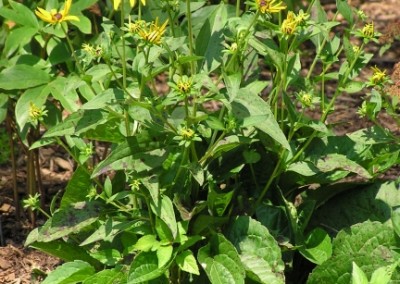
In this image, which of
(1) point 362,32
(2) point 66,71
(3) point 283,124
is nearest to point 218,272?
(3) point 283,124

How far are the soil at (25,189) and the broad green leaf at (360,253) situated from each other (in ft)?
1.34

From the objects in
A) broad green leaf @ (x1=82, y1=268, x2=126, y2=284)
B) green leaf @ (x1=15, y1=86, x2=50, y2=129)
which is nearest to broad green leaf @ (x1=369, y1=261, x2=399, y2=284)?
A: broad green leaf @ (x1=82, y1=268, x2=126, y2=284)

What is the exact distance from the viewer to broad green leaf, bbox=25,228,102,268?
3.32m

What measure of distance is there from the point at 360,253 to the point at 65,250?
111 cm

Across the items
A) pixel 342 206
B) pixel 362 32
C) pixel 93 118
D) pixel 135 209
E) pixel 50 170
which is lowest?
pixel 50 170

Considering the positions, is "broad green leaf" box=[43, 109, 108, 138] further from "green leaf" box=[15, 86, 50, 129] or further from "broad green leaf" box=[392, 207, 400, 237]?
"broad green leaf" box=[392, 207, 400, 237]

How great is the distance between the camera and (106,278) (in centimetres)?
316

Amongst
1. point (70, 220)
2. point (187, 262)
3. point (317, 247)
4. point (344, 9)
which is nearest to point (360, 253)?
point (317, 247)

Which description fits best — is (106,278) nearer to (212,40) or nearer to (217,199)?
(217,199)

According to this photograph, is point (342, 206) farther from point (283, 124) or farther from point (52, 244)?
point (52, 244)

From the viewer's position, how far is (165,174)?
10.0 ft

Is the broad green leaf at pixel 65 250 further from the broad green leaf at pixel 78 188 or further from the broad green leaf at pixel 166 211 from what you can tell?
the broad green leaf at pixel 166 211

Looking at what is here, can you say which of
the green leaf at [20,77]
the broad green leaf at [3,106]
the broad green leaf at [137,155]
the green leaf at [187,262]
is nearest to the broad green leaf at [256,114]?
the broad green leaf at [137,155]

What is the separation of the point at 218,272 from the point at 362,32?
0.96 m
